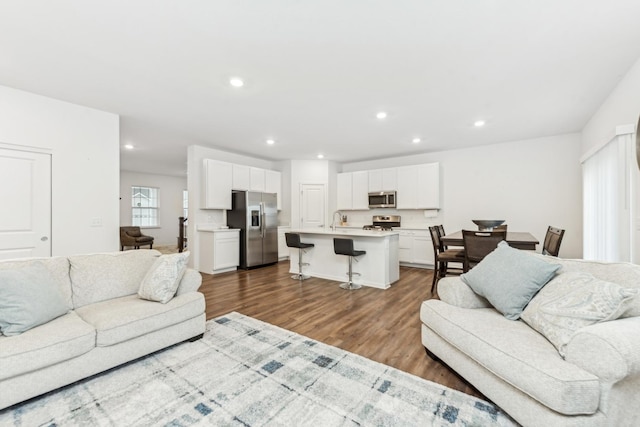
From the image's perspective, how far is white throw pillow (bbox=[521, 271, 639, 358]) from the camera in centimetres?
142

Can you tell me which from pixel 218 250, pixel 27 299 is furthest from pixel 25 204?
pixel 218 250

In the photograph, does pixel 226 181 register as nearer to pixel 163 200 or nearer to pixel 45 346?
pixel 45 346

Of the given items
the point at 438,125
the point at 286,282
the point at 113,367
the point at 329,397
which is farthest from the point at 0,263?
the point at 438,125

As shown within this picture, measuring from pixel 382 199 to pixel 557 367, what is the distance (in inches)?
206

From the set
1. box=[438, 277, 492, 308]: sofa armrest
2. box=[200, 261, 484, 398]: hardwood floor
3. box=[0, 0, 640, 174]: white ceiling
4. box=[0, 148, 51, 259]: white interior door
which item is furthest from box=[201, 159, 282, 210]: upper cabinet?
box=[438, 277, 492, 308]: sofa armrest

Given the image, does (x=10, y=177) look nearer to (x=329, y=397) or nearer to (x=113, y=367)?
(x=113, y=367)

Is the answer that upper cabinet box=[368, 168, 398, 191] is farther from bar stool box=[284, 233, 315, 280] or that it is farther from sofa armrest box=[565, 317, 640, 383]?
sofa armrest box=[565, 317, 640, 383]

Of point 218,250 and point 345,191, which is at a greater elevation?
point 345,191

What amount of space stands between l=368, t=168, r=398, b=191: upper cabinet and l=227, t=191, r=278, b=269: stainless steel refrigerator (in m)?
2.43

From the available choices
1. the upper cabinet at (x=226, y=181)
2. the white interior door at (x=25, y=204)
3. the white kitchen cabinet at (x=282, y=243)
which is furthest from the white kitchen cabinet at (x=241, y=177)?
the white interior door at (x=25, y=204)

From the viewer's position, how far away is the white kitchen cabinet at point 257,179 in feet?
20.8

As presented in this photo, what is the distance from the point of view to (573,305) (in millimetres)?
1540

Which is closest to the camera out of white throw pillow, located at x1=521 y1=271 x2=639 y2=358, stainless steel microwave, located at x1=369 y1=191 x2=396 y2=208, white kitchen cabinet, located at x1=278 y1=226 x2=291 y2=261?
white throw pillow, located at x1=521 y1=271 x2=639 y2=358

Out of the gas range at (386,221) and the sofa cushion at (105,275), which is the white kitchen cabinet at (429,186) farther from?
the sofa cushion at (105,275)
